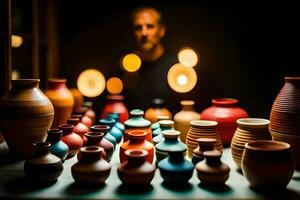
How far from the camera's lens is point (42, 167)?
1965 mm

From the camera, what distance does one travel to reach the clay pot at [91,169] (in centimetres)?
192

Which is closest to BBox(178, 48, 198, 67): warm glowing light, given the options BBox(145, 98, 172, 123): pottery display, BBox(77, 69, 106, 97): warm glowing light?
BBox(145, 98, 172, 123): pottery display

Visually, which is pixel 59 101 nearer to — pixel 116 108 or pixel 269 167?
pixel 116 108

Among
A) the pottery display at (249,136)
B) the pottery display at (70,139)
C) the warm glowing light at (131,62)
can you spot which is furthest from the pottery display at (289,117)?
the warm glowing light at (131,62)

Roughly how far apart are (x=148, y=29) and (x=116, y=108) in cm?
81

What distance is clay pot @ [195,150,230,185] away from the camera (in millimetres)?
1922

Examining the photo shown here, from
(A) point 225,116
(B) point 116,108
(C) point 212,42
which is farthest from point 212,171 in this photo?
(C) point 212,42

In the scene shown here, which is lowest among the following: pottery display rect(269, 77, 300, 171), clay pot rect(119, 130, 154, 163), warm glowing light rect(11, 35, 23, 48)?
clay pot rect(119, 130, 154, 163)

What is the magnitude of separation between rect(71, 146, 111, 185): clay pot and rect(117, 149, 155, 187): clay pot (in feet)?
0.29

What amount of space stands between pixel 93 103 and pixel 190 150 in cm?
159

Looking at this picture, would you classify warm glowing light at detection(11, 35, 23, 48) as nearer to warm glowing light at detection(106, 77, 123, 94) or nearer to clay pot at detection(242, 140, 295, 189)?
warm glowing light at detection(106, 77, 123, 94)

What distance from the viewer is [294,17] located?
349 cm

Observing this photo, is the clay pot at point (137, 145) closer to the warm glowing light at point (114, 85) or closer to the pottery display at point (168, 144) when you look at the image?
the pottery display at point (168, 144)

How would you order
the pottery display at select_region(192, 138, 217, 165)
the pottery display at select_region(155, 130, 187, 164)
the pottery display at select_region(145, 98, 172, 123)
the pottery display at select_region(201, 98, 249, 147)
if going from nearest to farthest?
the pottery display at select_region(192, 138, 217, 165)
the pottery display at select_region(155, 130, 187, 164)
the pottery display at select_region(201, 98, 249, 147)
the pottery display at select_region(145, 98, 172, 123)
